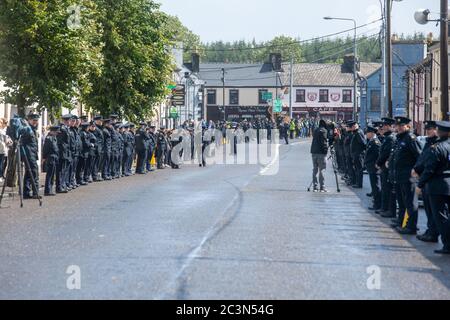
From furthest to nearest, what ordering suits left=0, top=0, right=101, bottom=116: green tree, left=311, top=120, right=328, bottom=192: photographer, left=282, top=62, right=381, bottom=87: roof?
left=282, top=62, right=381, bottom=87: roof
left=311, top=120, right=328, bottom=192: photographer
left=0, top=0, right=101, bottom=116: green tree

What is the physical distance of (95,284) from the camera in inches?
370

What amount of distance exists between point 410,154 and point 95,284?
7.33 m

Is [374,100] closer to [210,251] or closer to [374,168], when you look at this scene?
[374,168]

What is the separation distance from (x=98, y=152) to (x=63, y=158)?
15.4 ft

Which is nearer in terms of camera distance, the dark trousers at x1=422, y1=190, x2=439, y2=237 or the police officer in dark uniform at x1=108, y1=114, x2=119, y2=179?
the dark trousers at x1=422, y1=190, x2=439, y2=237

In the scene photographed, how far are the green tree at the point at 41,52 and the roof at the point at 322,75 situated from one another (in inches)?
3820

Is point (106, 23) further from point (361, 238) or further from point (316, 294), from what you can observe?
point (316, 294)

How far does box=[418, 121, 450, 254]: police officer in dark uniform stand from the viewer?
1278 centimetres

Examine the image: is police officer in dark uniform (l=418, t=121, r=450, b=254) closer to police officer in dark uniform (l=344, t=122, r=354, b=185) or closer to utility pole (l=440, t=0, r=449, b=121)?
utility pole (l=440, t=0, r=449, b=121)

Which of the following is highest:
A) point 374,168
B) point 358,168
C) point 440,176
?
point 440,176

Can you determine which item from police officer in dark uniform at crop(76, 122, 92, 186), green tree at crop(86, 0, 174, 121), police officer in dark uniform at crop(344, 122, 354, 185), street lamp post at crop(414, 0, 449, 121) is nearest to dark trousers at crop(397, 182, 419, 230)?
street lamp post at crop(414, 0, 449, 121)

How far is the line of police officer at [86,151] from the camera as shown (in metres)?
21.9

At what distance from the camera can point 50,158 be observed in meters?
22.7

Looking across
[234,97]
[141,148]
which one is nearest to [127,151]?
[141,148]
